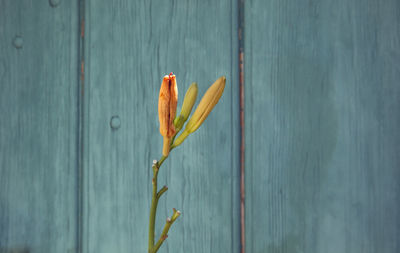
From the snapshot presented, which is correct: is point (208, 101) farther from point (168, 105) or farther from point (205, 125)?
point (205, 125)

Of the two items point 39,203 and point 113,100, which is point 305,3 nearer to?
point 113,100

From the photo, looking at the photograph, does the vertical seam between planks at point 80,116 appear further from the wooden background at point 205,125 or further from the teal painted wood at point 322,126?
the teal painted wood at point 322,126

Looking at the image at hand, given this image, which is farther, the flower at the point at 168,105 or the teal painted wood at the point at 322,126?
the teal painted wood at the point at 322,126

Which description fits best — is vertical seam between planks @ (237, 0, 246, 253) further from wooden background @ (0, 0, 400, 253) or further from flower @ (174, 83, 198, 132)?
flower @ (174, 83, 198, 132)

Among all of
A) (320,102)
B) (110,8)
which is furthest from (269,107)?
(110,8)

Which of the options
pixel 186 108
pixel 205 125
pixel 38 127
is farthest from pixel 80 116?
pixel 186 108

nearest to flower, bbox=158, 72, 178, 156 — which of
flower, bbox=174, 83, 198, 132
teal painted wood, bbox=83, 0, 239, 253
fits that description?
flower, bbox=174, 83, 198, 132

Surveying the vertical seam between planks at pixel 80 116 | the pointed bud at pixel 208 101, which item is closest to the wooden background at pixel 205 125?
the vertical seam between planks at pixel 80 116
